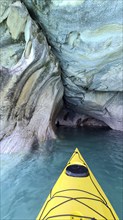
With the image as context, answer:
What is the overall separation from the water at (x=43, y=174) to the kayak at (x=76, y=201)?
101cm

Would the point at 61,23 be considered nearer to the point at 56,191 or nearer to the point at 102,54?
the point at 102,54

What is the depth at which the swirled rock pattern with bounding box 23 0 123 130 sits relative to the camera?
19.5ft

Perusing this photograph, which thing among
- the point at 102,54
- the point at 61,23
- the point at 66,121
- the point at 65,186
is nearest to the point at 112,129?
the point at 66,121

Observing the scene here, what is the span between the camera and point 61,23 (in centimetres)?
645

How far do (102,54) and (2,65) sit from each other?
9.08 ft

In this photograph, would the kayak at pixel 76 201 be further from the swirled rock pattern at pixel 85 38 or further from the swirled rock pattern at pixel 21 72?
the swirled rock pattern at pixel 85 38

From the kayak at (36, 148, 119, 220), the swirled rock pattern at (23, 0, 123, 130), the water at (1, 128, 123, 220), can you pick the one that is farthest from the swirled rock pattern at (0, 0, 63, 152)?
the kayak at (36, 148, 119, 220)

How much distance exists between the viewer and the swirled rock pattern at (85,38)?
5.94m

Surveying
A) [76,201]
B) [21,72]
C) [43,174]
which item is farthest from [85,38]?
[76,201]

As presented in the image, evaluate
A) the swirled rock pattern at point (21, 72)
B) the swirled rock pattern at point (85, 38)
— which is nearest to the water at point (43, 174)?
the swirled rock pattern at point (21, 72)

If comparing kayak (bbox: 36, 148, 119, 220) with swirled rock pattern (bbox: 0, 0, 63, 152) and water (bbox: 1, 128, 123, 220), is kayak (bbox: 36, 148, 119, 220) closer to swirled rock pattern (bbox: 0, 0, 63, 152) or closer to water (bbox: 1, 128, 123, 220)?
water (bbox: 1, 128, 123, 220)

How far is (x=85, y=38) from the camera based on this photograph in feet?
21.8

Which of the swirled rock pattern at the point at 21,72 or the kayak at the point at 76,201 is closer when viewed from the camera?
the kayak at the point at 76,201

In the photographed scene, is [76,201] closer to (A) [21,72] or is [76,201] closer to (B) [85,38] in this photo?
(A) [21,72]
